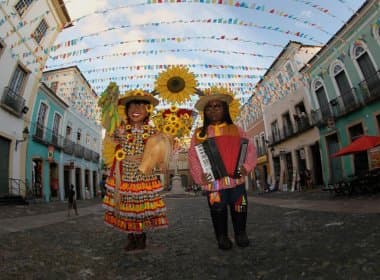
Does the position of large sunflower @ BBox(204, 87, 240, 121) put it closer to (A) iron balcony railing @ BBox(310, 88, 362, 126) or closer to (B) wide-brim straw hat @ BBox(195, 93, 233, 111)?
(B) wide-brim straw hat @ BBox(195, 93, 233, 111)

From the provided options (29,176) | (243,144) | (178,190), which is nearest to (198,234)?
(243,144)

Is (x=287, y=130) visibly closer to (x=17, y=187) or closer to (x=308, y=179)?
(x=308, y=179)

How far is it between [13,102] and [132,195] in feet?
40.0

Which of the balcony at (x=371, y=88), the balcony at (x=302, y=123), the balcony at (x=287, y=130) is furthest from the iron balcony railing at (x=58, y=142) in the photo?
the balcony at (x=371, y=88)

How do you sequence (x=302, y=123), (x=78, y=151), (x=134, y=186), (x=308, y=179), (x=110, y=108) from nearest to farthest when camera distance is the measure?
(x=134, y=186), (x=110, y=108), (x=308, y=179), (x=302, y=123), (x=78, y=151)

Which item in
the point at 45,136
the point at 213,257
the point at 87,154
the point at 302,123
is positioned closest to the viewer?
the point at 213,257

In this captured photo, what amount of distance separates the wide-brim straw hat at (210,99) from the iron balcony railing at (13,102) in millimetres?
11538

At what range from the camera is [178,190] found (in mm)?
23797

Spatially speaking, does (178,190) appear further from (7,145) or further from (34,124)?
(7,145)

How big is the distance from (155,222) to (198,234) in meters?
0.93

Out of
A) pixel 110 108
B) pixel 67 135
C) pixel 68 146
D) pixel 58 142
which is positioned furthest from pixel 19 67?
pixel 110 108

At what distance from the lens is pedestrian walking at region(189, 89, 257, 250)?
3.15 meters

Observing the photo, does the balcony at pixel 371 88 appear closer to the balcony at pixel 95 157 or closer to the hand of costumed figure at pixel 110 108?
the hand of costumed figure at pixel 110 108

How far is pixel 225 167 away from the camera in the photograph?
322cm
